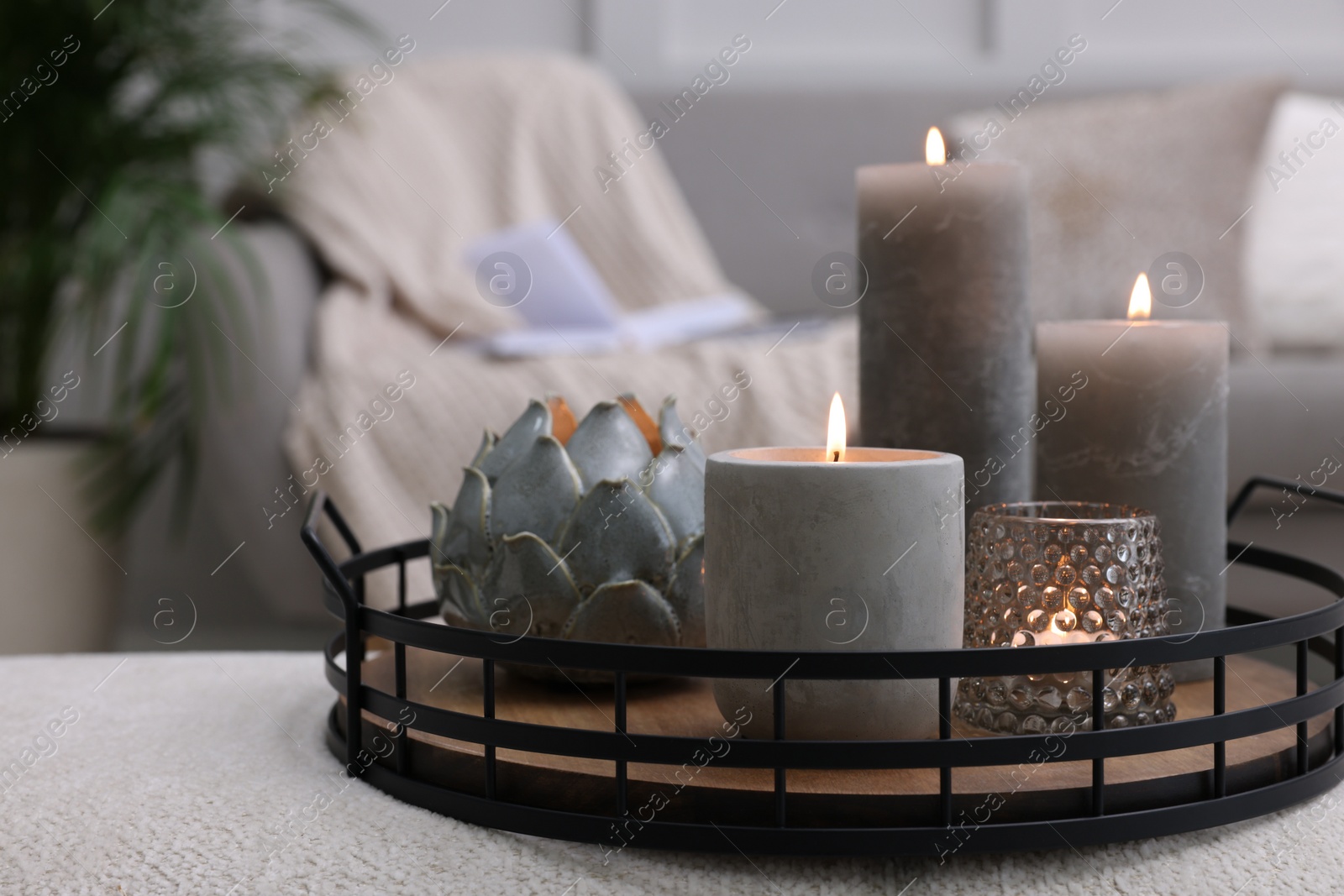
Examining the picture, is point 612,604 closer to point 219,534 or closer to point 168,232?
point 168,232

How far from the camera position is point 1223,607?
21.4 inches

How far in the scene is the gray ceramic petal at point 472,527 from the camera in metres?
0.51

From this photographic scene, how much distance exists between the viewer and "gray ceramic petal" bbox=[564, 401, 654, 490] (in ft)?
1.66

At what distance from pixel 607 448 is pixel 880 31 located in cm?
212

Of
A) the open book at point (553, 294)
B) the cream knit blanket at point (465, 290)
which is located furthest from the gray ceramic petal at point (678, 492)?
the open book at point (553, 294)

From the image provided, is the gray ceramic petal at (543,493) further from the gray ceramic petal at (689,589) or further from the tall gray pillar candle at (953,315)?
the tall gray pillar candle at (953,315)

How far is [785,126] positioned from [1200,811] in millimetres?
1907

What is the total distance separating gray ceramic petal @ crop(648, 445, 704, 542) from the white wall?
199 centimetres

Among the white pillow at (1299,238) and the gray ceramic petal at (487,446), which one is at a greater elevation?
the white pillow at (1299,238)

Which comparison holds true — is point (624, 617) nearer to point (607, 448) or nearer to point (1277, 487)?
point (607, 448)

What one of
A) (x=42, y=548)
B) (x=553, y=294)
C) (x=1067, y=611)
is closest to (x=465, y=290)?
(x=553, y=294)

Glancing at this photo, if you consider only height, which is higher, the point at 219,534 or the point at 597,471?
the point at 597,471

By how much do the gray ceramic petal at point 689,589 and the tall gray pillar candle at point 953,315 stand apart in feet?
0.39

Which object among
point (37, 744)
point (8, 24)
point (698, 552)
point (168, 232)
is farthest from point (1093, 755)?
point (8, 24)
